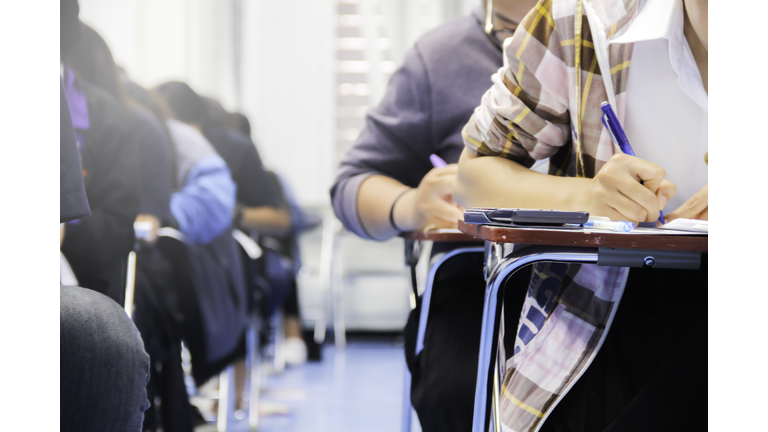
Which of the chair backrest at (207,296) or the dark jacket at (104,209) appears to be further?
the chair backrest at (207,296)

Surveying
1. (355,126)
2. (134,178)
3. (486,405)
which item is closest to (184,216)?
(134,178)

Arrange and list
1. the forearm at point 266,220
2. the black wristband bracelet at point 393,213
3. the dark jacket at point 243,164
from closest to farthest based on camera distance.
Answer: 1. the black wristband bracelet at point 393,213
2. the dark jacket at point 243,164
3. the forearm at point 266,220

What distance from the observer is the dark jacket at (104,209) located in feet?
3.60

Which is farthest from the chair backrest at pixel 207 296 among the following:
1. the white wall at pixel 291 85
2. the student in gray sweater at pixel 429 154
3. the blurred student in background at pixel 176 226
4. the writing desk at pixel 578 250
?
the white wall at pixel 291 85

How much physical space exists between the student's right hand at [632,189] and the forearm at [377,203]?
0.50m

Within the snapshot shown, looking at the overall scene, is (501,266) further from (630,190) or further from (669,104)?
(669,104)

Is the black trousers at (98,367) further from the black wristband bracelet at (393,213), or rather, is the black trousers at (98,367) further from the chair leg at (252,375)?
the chair leg at (252,375)

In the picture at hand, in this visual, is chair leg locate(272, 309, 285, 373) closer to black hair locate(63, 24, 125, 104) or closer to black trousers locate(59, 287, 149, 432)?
black hair locate(63, 24, 125, 104)

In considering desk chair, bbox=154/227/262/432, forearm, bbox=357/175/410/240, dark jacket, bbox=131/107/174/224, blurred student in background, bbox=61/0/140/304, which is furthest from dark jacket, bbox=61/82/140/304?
desk chair, bbox=154/227/262/432

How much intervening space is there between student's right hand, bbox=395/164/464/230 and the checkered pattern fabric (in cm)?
19

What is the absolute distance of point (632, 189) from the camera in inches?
22.1

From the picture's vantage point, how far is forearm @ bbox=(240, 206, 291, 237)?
2.42 meters

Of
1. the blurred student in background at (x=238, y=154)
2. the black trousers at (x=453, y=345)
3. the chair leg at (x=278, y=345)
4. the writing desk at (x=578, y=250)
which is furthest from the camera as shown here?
the chair leg at (x=278, y=345)
